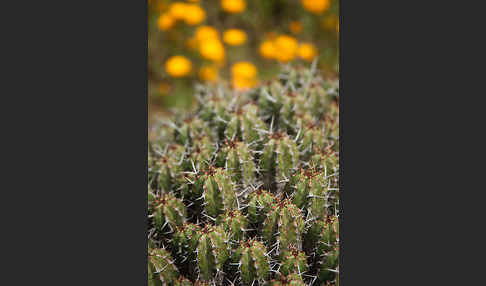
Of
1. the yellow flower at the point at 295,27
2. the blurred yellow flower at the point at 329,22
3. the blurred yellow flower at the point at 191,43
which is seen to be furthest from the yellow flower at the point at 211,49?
the blurred yellow flower at the point at 329,22

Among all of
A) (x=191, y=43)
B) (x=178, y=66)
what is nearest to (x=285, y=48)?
(x=191, y=43)

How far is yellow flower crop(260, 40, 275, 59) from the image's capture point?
653cm

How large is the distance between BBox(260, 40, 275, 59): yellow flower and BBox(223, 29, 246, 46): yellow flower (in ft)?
1.03

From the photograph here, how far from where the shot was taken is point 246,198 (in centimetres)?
354

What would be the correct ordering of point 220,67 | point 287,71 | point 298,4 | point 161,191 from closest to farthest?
1. point 161,191
2. point 287,71
3. point 298,4
4. point 220,67

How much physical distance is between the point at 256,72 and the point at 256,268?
13.0 feet

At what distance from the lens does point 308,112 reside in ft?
15.1

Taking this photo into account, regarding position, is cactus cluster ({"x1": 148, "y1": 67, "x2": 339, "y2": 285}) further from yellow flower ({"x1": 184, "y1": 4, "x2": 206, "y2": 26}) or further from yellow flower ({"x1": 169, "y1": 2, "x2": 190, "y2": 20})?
yellow flower ({"x1": 169, "y1": 2, "x2": 190, "y2": 20})

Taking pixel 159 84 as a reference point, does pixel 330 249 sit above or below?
below

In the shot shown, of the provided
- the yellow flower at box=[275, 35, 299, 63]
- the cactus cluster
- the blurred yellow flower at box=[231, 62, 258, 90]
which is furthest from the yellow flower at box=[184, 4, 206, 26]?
the cactus cluster

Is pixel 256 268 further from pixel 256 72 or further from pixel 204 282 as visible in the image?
pixel 256 72

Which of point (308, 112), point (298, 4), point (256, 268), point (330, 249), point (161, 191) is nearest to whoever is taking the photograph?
point (256, 268)

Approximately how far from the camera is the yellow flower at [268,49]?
653cm

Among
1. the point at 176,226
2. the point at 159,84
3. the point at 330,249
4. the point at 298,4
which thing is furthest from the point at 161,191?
the point at 298,4
